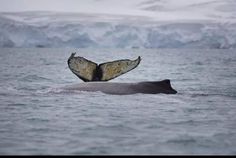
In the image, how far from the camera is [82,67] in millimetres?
13164

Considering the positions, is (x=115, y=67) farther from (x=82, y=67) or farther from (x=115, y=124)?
(x=115, y=124)

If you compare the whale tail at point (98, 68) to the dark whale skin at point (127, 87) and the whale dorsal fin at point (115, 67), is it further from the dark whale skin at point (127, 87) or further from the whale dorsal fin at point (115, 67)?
the dark whale skin at point (127, 87)

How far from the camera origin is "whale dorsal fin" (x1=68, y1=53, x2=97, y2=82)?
13.1m

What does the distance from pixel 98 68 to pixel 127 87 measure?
3.06ft

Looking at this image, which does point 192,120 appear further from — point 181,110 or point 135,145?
point 135,145

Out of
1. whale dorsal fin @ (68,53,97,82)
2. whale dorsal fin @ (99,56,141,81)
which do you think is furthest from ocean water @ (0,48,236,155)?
whale dorsal fin @ (99,56,141,81)

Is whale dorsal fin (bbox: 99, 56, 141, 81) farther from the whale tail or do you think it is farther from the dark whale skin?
the dark whale skin

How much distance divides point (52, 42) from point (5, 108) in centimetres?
13510

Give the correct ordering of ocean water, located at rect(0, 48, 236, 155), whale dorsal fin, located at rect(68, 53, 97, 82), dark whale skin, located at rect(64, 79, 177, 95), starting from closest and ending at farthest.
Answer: ocean water, located at rect(0, 48, 236, 155)
dark whale skin, located at rect(64, 79, 177, 95)
whale dorsal fin, located at rect(68, 53, 97, 82)

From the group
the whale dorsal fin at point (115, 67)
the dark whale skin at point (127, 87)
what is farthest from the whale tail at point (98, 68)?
the dark whale skin at point (127, 87)

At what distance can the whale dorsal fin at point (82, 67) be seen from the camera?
1309 cm

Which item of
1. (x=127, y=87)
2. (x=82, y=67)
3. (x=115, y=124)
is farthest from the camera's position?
(x=82, y=67)

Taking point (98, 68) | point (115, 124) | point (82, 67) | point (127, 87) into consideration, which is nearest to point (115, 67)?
point (98, 68)

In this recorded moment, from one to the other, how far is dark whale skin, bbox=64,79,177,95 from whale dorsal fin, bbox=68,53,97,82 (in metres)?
0.32
